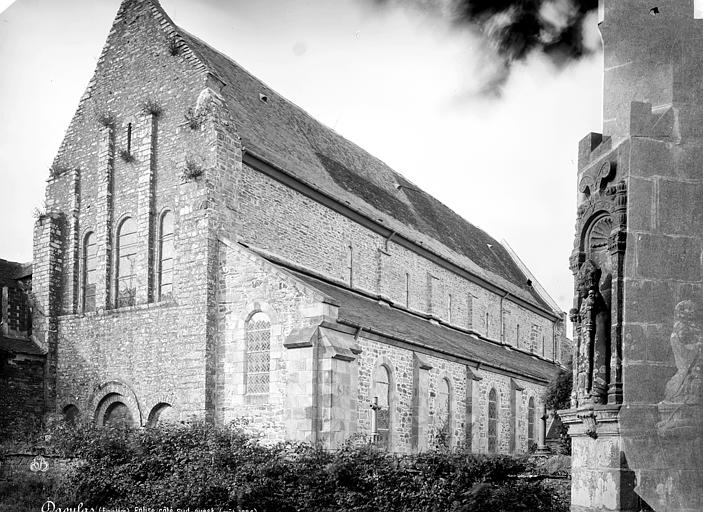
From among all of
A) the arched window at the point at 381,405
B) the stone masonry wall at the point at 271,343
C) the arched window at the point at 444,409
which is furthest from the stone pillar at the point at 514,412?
the stone masonry wall at the point at 271,343

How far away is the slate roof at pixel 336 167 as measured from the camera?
23683mm

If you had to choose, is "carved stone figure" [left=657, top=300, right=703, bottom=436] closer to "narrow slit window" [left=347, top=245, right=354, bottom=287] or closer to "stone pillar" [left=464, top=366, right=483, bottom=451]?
"narrow slit window" [left=347, top=245, right=354, bottom=287]

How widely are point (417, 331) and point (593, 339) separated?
18132 millimetres

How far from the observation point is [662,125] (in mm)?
6551

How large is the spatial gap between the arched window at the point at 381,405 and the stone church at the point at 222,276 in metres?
0.07

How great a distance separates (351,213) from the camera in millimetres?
25688

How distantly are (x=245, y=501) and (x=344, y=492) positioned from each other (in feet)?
5.40

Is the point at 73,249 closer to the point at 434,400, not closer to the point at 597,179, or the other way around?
the point at 434,400

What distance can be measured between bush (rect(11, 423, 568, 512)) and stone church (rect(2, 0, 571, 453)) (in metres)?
2.33

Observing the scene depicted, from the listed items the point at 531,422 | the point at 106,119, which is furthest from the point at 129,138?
the point at 531,422

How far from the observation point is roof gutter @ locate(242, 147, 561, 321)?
21.9m

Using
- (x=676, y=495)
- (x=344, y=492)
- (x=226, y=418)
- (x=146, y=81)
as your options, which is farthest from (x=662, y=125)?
(x=146, y=81)

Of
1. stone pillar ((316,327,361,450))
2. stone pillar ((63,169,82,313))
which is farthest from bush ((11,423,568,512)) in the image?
stone pillar ((63,169,82,313))

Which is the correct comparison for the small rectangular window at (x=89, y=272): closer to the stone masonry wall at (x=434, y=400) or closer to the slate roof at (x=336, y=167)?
the slate roof at (x=336, y=167)
